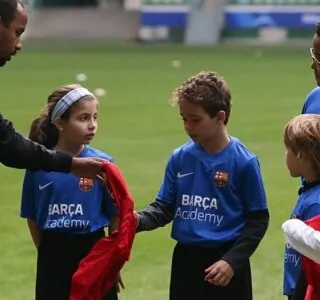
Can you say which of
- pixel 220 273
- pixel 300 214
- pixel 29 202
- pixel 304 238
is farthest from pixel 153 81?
pixel 304 238

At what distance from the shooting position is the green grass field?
25.6 ft

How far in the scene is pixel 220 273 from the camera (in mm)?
4832

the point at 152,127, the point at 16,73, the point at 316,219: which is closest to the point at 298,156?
the point at 316,219

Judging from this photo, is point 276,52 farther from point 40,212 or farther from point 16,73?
point 40,212

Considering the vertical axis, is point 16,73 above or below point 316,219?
below

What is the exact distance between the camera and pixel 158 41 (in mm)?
40688

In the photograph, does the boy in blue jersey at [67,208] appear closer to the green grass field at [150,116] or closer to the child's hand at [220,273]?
the child's hand at [220,273]

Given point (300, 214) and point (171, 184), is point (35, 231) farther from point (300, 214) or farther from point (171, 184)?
point (300, 214)

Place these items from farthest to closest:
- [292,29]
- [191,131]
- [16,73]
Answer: [292,29], [16,73], [191,131]

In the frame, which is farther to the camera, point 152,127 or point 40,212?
point 152,127

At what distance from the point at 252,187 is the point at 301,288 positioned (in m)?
0.77

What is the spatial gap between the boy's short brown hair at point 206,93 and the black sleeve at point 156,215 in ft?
1.75

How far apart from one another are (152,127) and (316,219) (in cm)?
1148

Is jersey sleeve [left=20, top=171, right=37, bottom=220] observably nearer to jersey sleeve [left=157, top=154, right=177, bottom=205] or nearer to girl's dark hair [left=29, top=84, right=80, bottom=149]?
girl's dark hair [left=29, top=84, right=80, bottom=149]
